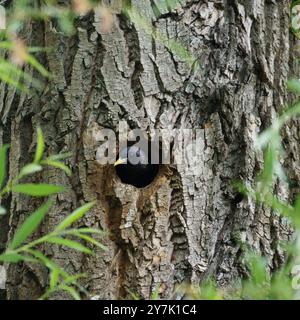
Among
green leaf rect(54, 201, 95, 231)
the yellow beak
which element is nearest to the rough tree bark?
the yellow beak

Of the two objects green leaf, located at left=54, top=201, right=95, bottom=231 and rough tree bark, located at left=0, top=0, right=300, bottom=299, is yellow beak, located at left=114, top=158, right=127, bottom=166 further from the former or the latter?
green leaf, located at left=54, top=201, right=95, bottom=231

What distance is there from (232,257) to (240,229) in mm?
82

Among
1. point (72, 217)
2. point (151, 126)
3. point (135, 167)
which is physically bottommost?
point (72, 217)

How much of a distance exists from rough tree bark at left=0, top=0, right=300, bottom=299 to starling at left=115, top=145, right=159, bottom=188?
53 mm

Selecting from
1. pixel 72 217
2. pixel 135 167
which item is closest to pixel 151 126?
pixel 135 167

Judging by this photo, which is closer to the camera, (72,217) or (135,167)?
(72,217)

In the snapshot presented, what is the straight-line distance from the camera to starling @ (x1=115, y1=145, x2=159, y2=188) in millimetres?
1887

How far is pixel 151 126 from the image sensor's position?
1.86 m

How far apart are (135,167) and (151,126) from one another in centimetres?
13

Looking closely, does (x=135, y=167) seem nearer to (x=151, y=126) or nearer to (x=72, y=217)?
(x=151, y=126)

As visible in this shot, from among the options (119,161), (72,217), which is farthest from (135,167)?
(72,217)

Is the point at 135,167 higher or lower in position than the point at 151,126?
lower

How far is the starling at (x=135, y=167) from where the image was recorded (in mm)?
1887
